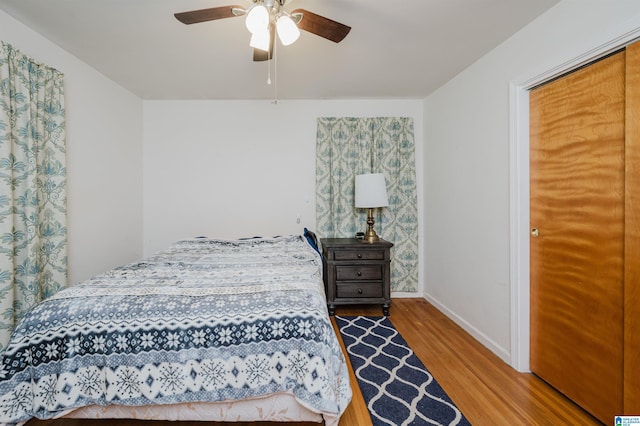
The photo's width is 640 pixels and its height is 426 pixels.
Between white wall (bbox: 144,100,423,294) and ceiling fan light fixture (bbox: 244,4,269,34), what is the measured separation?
6.57ft

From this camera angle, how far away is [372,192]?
9.96 feet

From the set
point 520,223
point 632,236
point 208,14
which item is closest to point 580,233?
point 632,236

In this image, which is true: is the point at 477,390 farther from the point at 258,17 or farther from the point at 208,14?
the point at 208,14

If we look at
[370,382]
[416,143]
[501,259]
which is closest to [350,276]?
[370,382]

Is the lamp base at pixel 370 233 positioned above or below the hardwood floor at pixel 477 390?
above

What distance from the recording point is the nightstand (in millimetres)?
2955

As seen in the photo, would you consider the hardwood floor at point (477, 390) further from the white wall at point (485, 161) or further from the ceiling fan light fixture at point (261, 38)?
the ceiling fan light fixture at point (261, 38)

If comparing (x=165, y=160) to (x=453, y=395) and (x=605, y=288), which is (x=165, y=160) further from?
(x=605, y=288)

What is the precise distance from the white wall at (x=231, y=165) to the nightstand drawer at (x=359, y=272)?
773mm

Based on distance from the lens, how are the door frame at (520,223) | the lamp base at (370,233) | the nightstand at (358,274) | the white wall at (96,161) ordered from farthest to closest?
1. the lamp base at (370,233)
2. the nightstand at (358,274)
3. the white wall at (96,161)
4. the door frame at (520,223)

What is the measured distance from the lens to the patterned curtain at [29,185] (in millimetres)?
1797

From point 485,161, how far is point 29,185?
11.5 ft

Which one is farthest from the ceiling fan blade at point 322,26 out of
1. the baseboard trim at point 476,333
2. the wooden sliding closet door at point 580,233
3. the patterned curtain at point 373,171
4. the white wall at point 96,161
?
the baseboard trim at point 476,333

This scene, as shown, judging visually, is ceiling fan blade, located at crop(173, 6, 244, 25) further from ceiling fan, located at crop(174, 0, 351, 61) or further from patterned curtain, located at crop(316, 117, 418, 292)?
patterned curtain, located at crop(316, 117, 418, 292)
